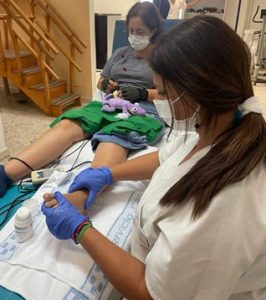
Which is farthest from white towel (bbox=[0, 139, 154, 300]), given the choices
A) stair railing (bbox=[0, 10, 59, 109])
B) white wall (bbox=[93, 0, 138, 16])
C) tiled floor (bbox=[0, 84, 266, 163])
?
white wall (bbox=[93, 0, 138, 16])

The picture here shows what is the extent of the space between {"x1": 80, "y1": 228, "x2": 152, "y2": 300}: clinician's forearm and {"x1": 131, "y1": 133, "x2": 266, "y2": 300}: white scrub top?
0.04 metres

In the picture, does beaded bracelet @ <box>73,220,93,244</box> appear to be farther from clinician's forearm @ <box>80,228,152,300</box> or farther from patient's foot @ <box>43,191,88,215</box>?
patient's foot @ <box>43,191,88,215</box>

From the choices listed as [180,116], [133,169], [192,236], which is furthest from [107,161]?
[192,236]

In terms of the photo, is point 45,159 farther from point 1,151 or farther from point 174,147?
point 1,151

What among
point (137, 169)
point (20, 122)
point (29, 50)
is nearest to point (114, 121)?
point (137, 169)

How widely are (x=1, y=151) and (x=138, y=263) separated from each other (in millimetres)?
1787

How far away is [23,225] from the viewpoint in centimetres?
84

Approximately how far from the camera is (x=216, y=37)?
58 centimetres

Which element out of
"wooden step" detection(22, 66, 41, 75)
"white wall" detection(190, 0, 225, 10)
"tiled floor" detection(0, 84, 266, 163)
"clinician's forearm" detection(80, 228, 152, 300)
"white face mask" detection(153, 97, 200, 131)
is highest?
"white wall" detection(190, 0, 225, 10)

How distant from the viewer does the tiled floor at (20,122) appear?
2.40m

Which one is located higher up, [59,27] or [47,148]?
[59,27]

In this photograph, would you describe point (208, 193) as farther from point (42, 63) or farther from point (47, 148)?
point (42, 63)

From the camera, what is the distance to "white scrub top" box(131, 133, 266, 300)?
52cm

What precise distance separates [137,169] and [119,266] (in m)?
0.47
